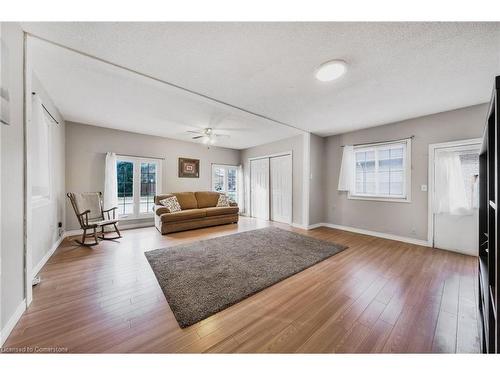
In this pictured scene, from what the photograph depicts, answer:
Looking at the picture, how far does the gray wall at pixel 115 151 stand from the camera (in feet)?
12.7

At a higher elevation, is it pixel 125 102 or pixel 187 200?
pixel 125 102

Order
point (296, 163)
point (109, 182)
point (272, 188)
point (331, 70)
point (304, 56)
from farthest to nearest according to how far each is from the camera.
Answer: point (272, 188), point (296, 163), point (109, 182), point (331, 70), point (304, 56)

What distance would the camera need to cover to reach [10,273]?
137 cm

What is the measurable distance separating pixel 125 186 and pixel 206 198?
2.10 metres

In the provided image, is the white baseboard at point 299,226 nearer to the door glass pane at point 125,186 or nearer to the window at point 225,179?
the window at point 225,179

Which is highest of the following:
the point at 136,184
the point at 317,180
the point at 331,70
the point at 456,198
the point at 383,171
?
the point at 331,70

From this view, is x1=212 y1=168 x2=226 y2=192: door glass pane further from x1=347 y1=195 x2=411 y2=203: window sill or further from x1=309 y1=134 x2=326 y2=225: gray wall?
x1=347 y1=195 x2=411 y2=203: window sill

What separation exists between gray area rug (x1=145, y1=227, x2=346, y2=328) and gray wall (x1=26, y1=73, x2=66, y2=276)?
128cm

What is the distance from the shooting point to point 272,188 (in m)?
5.65

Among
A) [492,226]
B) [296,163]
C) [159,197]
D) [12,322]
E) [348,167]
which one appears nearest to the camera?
[492,226]

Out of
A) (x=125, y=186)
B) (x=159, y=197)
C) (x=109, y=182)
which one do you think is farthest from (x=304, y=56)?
(x=125, y=186)

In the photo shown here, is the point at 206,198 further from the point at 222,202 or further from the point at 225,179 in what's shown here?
the point at 225,179

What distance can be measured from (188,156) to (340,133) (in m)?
A: 4.33

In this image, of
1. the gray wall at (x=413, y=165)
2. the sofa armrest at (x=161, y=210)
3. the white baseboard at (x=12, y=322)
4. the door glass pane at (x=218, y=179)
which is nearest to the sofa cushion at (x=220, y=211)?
Result: the sofa armrest at (x=161, y=210)
